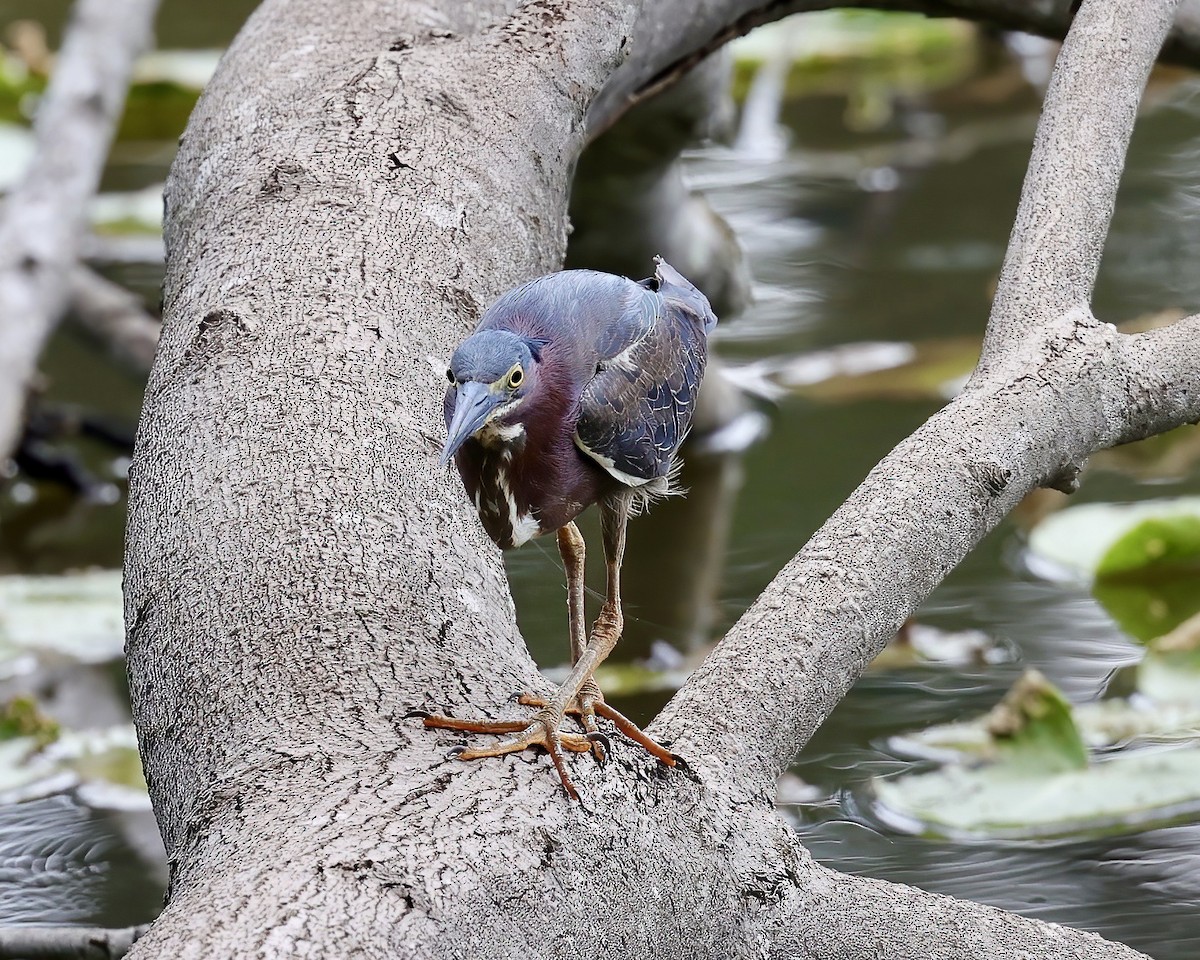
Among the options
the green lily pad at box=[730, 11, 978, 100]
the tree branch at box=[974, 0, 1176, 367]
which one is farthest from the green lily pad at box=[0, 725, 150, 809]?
the green lily pad at box=[730, 11, 978, 100]

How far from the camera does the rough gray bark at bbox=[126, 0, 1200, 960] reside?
3.40 feet

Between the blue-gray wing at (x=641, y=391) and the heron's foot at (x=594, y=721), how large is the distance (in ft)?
0.67

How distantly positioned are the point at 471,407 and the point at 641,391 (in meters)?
0.24

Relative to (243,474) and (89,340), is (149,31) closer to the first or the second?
(89,340)

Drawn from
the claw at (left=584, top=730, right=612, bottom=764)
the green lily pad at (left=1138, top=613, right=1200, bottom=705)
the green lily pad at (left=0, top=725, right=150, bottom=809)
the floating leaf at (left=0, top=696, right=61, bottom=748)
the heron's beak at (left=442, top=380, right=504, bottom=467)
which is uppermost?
the heron's beak at (left=442, top=380, right=504, bottom=467)

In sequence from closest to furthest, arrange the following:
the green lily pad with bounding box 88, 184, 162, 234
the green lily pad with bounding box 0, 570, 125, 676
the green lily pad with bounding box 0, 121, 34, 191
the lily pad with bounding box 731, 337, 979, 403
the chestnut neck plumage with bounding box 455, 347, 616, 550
Answer: the chestnut neck plumage with bounding box 455, 347, 616, 550, the green lily pad with bounding box 0, 570, 125, 676, the lily pad with bounding box 731, 337, 979, 403, the green lily pad with bounding box 88, 184, 162, 234, the green lily pad with bounding box 0, 121, 34, 191

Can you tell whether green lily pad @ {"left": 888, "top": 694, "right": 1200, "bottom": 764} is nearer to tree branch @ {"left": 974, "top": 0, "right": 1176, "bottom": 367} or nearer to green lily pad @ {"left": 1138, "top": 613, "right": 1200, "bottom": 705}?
green lily pad @ {"left": 1138, "top": 613, "right": 1200, "bottom": 705}

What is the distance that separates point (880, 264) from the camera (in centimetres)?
475

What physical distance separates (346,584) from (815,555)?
1.45 feet

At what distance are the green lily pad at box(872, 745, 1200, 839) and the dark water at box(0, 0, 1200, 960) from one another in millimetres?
31

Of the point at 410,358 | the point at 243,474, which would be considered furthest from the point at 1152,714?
the point at 243,474

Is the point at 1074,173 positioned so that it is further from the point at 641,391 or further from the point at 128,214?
the point at 128,214

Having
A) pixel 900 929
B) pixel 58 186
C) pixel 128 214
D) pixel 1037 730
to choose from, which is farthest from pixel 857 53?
pixel 900 929

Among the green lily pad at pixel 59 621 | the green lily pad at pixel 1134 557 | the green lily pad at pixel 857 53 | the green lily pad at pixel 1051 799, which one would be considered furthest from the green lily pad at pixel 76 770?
the green lily pad at pixel 857 53
